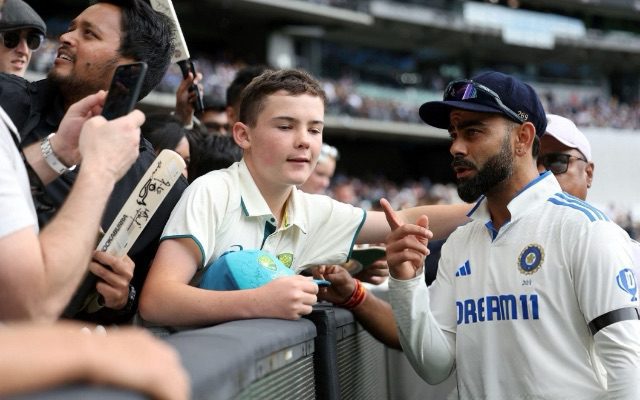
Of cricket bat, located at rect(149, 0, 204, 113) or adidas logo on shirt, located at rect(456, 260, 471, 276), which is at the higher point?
cricket bat, located at rect(149, 0, 204, 113)

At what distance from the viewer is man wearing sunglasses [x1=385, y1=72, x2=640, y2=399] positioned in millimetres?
2457

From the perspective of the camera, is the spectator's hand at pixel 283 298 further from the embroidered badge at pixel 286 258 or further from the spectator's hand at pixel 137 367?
the spectator's hand at pixel 137 367

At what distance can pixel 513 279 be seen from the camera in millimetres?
2660

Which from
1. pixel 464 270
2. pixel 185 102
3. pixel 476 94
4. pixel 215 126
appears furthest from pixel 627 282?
pixel 215 126

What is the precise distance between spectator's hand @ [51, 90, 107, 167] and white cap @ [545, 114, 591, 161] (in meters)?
2.32

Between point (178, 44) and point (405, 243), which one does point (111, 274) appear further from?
point (178, 44)

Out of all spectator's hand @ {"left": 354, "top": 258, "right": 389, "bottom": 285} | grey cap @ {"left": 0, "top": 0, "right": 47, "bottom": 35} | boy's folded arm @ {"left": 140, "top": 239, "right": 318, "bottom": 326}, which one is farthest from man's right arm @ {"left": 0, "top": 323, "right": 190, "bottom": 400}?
grey cap @ {"left": 0, "top": 0, "right": 47, "bottom": 35}

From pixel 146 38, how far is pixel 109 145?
1183 mm

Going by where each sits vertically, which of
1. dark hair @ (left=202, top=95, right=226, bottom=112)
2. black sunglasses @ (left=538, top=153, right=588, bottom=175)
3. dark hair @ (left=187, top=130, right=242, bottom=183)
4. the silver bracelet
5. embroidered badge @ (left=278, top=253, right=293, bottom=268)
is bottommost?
embroidered badge @ (left=278, top=253, right=293, bottom=268)

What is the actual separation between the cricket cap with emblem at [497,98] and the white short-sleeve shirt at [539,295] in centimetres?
24

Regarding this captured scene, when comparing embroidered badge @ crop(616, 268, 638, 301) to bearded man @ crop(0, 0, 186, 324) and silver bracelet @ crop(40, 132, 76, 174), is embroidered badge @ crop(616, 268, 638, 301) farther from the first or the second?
silver bracelet @ crop(40, 132, 76, 174)

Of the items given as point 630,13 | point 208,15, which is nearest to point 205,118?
point 208,15

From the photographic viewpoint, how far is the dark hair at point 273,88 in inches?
108

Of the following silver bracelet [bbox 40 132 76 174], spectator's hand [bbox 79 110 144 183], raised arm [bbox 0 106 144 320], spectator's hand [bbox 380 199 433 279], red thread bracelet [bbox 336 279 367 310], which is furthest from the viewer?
red thread bracelet [bbox 336 279 367 310]
